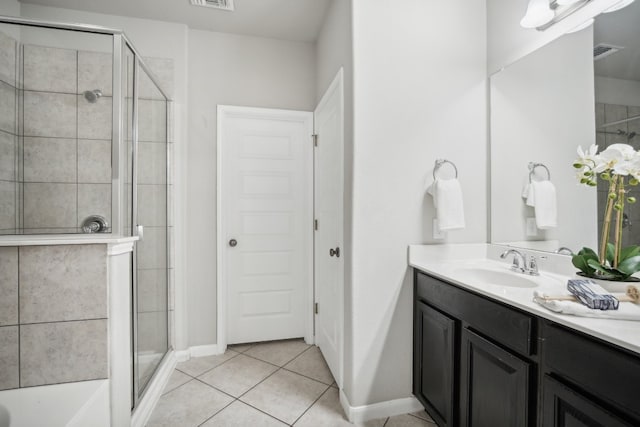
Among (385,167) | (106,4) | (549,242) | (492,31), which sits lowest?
(549,242)

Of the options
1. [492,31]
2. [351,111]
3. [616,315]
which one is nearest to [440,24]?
[492,31]

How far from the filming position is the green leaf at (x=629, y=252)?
109 cm

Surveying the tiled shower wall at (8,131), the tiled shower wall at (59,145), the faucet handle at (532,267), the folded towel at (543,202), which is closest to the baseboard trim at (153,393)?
the tiled shower wall at (59,145)

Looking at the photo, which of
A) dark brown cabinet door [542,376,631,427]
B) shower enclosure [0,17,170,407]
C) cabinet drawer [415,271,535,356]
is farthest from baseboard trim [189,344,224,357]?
dark brown cabinet door [542,376,631,427]

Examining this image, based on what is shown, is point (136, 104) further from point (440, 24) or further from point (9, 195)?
point (440, 24)

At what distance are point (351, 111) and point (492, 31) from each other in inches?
42.6

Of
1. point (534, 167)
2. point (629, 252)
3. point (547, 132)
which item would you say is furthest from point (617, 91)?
point (629, 252)

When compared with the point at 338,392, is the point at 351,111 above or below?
above

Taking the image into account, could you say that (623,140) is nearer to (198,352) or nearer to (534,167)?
(534,167)

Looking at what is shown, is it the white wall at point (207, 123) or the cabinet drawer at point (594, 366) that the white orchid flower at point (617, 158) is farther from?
the white wall at point (207, 123)

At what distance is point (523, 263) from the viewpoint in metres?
Result: 1.51

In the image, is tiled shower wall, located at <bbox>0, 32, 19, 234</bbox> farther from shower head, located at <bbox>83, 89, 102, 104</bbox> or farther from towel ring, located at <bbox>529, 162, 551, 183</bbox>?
towel ring, located at <bbox>529, 162, 551, 183</bbox>

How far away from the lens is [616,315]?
0.86 m

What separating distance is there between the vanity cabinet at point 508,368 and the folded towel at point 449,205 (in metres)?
0.34
